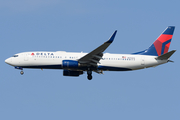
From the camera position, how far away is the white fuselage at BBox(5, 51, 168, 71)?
158 ft

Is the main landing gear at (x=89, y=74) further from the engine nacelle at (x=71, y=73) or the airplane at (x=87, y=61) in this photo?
the engine nacelle at (x=71, y=73)

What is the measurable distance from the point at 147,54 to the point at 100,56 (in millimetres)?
8318

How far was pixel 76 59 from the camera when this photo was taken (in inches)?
1911

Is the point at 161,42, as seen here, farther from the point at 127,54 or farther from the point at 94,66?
the point at 94,66

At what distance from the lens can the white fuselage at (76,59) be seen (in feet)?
158

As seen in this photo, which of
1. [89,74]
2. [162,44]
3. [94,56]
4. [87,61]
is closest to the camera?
[94,56]

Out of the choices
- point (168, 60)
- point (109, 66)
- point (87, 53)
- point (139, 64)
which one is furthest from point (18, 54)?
point (168, 60)

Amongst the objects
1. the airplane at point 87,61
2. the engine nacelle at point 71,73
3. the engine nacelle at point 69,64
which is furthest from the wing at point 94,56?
the engine nacelle at point 71,73

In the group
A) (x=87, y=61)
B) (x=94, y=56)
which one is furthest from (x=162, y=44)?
(x=87, y=61)

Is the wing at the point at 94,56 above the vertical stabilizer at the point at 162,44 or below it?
below

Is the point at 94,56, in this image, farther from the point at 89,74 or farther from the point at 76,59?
the point at 89,74

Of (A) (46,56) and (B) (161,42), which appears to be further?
(B) (161,42)

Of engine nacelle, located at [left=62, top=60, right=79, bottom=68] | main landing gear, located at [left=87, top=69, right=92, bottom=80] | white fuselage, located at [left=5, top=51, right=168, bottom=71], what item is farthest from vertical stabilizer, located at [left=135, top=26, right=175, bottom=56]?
engine nacelle, located at [left=62, top=60, right=79, bottom=68]

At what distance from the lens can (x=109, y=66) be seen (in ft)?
A: 161
